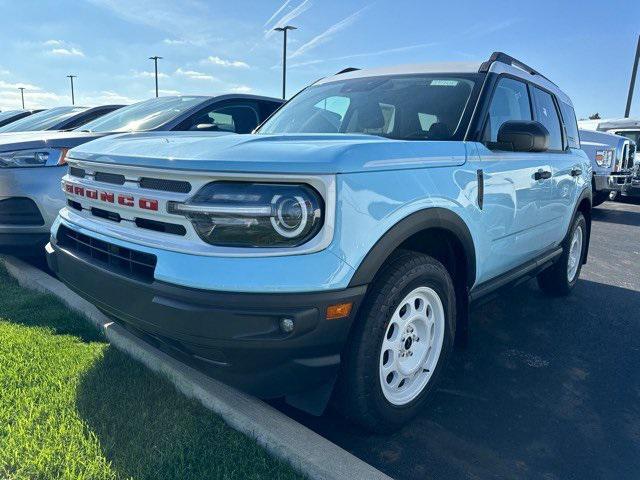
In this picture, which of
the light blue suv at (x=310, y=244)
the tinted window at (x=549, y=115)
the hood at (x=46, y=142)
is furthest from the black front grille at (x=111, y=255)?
the tinted window at (x=549, y=115)

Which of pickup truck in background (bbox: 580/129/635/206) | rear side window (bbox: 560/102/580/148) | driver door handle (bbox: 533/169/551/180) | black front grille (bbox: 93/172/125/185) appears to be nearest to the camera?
black front grille (bbox: 93/172/125/185)

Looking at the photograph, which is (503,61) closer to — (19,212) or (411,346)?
(411,346)

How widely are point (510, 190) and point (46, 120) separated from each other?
267 inches

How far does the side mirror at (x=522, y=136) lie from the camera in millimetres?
2824

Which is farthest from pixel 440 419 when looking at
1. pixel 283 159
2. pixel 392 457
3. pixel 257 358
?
pixel 283 159

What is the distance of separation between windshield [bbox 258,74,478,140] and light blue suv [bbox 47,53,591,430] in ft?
0.06

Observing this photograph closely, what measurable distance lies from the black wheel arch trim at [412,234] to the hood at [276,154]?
237 mm

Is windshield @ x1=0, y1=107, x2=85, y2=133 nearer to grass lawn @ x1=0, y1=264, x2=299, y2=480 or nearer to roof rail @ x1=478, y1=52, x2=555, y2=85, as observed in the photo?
grass lawn @ x1=0, y1=264, x2=299, y2=480

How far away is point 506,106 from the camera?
3396 millimetres

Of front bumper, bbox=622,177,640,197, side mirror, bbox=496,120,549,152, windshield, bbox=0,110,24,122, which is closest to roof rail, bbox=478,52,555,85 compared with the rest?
side mirror, bbox=496,120,549,152

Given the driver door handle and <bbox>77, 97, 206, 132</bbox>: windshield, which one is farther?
<bbox>77, 97, 206, 132</bbox>: windshield

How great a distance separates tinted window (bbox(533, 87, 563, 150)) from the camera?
3.98 meters

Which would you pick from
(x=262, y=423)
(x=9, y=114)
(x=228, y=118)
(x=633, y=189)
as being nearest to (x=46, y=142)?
(x=228, y=118)

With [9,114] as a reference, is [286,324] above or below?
below
